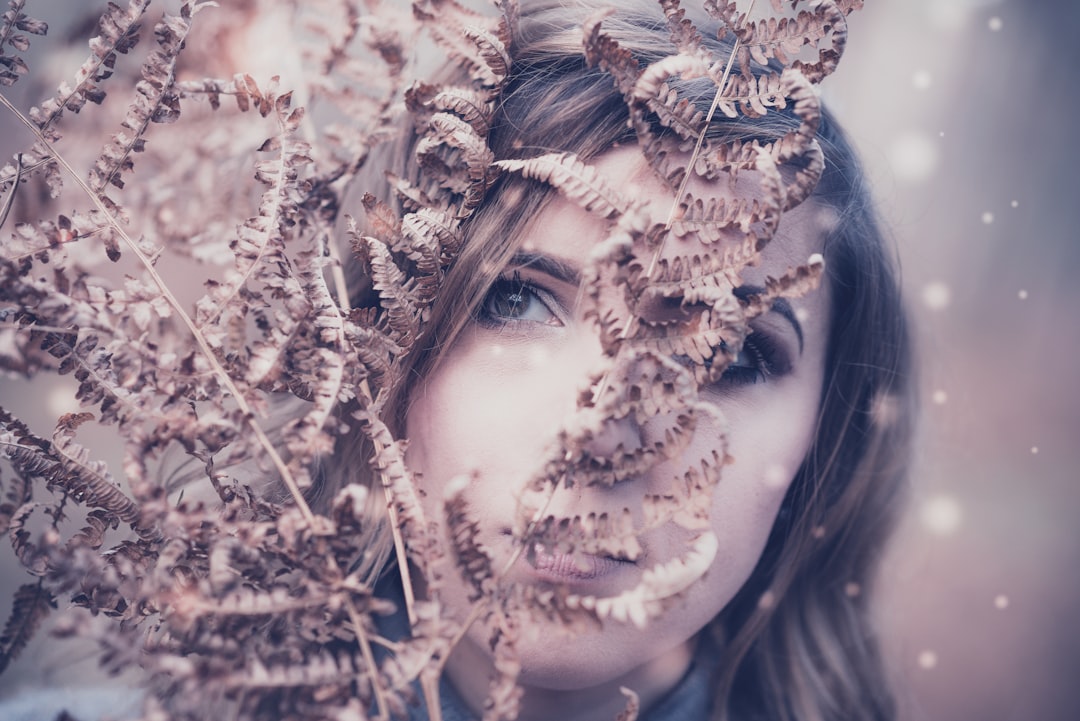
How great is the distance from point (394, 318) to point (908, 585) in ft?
4.99

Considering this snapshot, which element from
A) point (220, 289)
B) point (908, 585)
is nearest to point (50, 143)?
point (220, 289)

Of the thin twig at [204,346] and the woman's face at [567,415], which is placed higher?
the thin twig at [204,346]

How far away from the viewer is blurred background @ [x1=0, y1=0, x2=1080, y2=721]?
1561 mm

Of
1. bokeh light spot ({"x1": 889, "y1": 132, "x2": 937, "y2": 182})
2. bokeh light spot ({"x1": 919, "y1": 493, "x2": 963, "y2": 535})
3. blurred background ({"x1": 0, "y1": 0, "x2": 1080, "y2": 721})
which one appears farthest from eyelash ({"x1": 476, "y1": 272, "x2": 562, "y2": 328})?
bokeh light spot ({"x1": 919, "y1": 493, "x2": 963, "y2": 535})

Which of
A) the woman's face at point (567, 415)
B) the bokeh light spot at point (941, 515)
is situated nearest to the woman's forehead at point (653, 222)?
the woman's face at point (567, 415)

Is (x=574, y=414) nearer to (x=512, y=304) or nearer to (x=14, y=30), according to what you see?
(x=512, y=304)

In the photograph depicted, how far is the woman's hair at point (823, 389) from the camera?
1.02 meters

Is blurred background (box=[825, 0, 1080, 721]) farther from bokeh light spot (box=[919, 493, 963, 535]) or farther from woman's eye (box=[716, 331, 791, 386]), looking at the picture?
woman's eye (box=[716, 331, 791, 386])

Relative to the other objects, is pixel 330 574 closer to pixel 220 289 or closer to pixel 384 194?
pixel 220 289

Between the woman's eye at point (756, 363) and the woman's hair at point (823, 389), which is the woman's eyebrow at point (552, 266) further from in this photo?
the woman's eye at point (756, 363)

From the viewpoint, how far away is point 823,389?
131 cm

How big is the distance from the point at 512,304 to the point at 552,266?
0.36 feet

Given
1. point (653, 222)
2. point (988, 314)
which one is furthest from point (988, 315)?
point (653, 222)

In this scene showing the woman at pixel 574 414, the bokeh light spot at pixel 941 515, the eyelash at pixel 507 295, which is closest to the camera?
the woman at pixel 574 414
